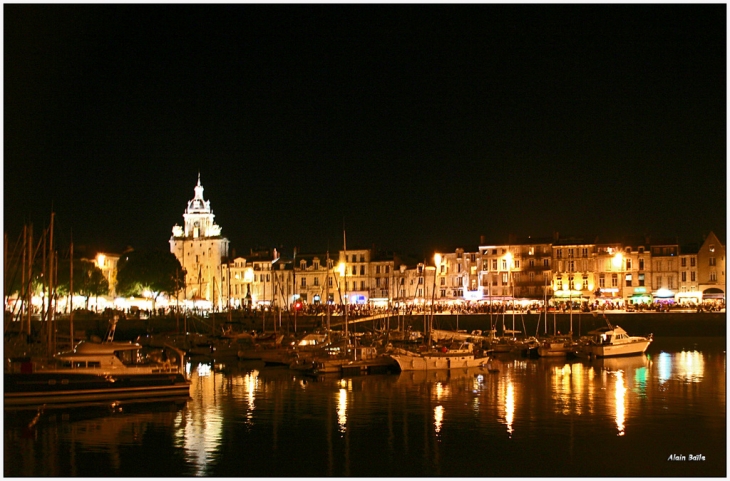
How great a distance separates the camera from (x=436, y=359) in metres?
47.2

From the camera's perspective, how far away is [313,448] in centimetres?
2662

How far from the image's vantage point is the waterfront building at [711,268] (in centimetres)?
9062

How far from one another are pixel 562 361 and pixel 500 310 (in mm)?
31177

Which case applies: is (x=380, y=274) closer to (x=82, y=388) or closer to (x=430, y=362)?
(x=430, y=362)

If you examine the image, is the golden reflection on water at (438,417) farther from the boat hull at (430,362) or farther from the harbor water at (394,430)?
the boat hull at (430,362)

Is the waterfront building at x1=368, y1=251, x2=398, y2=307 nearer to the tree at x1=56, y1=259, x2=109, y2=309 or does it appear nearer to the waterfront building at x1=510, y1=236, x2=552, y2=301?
the waterfront building at x1=510, y1=236, x2=552, y2=301

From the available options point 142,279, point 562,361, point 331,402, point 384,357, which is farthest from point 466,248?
point 331,402

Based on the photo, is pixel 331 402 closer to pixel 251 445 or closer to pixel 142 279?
pixel 251 445

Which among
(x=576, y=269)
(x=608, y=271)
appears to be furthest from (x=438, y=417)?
(x=576, y=269)

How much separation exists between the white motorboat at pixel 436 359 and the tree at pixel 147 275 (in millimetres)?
54780

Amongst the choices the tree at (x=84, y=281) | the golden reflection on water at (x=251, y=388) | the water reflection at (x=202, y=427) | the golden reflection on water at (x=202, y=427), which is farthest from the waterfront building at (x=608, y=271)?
the golden reflection on water at (x=202, y=427)

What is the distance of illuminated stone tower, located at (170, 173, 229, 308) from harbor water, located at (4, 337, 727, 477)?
8030 centimetres

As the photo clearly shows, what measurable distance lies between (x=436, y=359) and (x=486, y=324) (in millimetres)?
33465

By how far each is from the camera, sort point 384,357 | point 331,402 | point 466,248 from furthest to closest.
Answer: point 466,248, point 384,357, point 331,402
